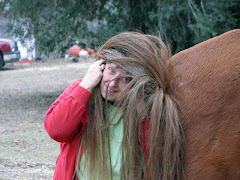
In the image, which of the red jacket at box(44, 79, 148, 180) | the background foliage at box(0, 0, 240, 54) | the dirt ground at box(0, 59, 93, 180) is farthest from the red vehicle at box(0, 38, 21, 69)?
the red jacket at box(44, 79, 148, 180)

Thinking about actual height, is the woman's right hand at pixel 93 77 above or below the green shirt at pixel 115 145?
above

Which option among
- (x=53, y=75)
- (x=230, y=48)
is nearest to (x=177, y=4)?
(x=230, y=48)

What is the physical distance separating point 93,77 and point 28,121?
486 cm

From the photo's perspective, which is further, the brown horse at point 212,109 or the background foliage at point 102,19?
the background foliage at point 102,19

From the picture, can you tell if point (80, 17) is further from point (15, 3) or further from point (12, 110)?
point (12, 110)

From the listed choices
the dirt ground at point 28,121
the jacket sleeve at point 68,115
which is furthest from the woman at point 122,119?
the dirt ground at point 28,121

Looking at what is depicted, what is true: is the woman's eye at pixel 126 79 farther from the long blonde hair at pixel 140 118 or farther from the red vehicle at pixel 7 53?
the red vehicle at pixel 7 53

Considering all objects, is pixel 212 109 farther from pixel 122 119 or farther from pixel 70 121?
pixel 70 121

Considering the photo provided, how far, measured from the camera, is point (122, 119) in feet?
6.04

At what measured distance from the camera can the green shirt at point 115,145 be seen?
1806 millimetres

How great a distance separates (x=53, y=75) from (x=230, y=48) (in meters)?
11.0

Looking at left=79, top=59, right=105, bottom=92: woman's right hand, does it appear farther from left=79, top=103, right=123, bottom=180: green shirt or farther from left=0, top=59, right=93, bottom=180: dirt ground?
left=0, top=59, right=93, bottom=180: dirt ground

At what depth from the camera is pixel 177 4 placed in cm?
A: 649

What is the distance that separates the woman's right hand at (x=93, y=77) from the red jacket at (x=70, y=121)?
0.08 feet
